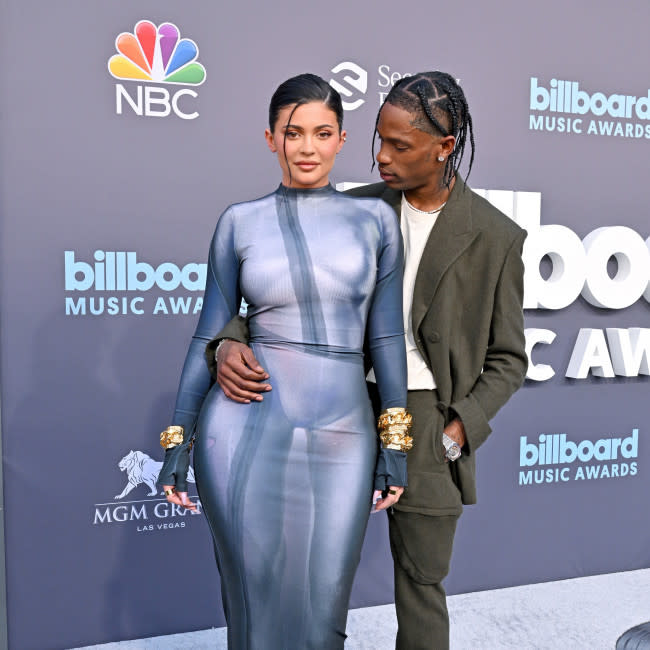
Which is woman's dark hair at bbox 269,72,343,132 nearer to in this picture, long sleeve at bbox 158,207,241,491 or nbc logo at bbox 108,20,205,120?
long sleeve at bbox 158,207,241,491

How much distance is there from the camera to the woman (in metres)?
1.59

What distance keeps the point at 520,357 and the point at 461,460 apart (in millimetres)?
292

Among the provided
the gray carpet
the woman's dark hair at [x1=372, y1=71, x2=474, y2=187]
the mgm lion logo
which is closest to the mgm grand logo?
the mgm lion logo

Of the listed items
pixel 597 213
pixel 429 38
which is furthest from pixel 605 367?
pixel 429 38

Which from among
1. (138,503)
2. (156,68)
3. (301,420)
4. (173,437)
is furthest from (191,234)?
(301,420)

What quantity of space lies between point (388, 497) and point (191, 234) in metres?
1.46

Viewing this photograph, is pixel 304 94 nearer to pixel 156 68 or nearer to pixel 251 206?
pixel 251 206

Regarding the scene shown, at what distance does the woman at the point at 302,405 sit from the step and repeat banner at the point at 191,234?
1.13 meters

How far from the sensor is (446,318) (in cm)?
175

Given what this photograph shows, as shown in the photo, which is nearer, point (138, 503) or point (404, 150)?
point (404, 150)

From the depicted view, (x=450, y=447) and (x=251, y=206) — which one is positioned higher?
(x=251, y=206)

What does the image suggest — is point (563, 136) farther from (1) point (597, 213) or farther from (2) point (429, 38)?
(2) point (429, 38)

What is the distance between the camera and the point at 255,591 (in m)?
1.61

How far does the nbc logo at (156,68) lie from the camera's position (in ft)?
8.59
